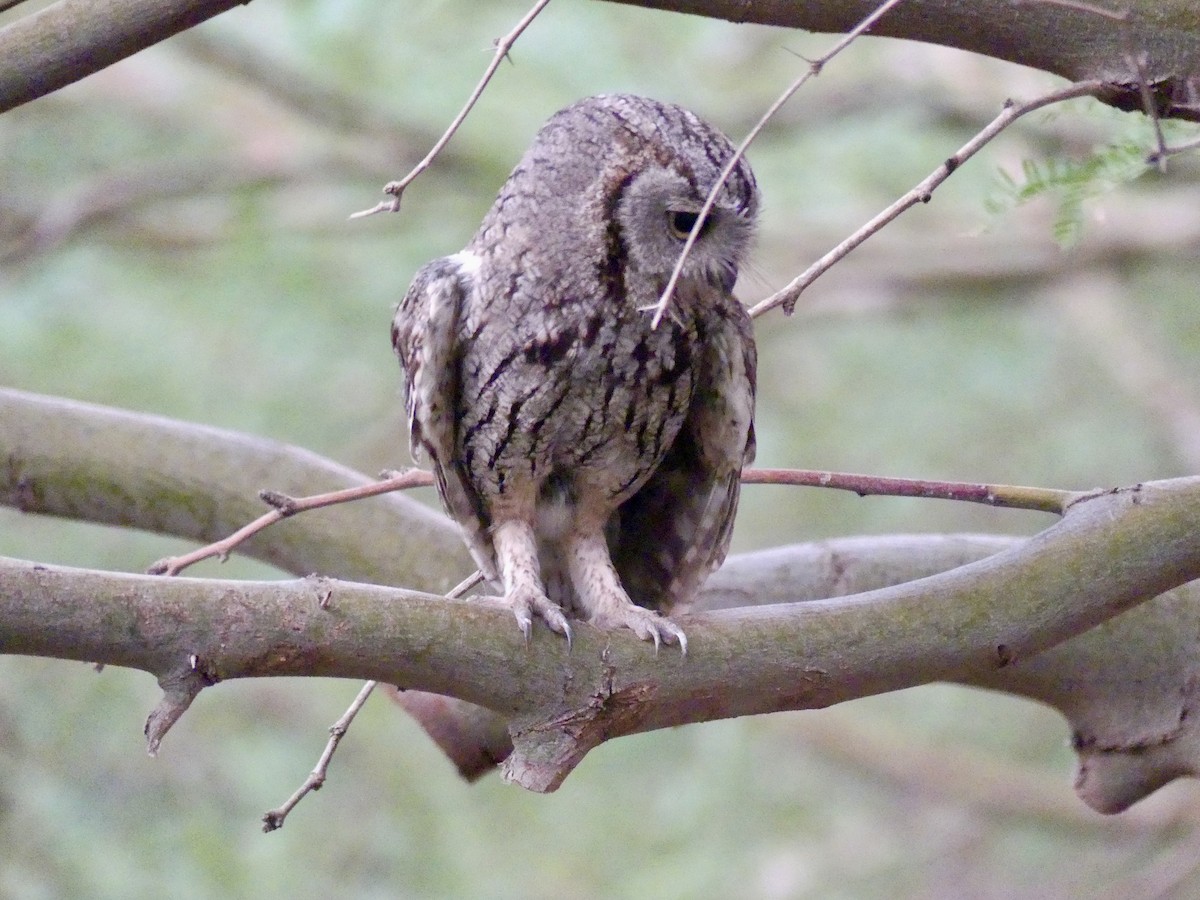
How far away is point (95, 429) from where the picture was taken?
248 centimetres

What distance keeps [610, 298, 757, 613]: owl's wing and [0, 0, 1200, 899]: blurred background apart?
1403mm

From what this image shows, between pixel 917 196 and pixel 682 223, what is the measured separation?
509 millimetres

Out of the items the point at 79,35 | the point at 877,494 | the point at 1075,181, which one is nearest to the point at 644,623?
the point at 877,494

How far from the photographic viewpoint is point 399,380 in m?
4.20

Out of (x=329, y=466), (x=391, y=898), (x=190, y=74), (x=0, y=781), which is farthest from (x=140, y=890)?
(x=190, y=74)

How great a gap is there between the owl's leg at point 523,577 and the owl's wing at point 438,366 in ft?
0.23

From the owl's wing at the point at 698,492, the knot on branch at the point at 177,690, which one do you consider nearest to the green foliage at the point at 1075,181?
the owl's wing at the point at 698,492

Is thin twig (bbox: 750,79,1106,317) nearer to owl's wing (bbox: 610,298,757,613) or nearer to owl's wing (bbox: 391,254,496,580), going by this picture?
owl's wing (bbox: 610,298,757,613)

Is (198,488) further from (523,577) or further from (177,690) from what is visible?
(177,690)

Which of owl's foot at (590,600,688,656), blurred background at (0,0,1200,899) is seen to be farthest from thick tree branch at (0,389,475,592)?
blurred background at (0,0,1200,899)

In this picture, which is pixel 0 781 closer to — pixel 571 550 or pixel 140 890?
pixel 140 890

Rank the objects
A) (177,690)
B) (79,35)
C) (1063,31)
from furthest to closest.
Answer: (1063,31)
(79,35)
(177,690)

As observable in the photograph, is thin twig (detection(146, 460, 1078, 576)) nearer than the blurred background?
Yes

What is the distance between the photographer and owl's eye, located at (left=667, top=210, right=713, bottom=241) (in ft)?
6.40
